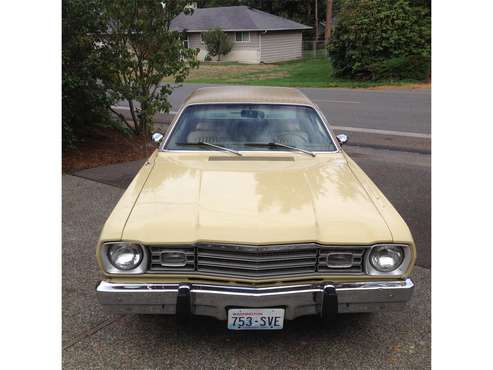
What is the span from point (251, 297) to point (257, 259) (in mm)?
226

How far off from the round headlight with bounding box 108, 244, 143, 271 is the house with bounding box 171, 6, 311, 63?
35963 millimetres

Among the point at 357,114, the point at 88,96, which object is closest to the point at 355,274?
the point at 88,96

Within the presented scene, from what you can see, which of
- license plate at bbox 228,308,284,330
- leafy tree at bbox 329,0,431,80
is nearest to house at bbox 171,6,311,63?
leafy tree at bbox 329,0,431,80

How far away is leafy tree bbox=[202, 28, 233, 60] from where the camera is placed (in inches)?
→ 1492

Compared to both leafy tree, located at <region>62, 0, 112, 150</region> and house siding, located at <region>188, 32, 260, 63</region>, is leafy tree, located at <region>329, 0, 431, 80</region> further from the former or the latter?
leafy tree, located at <region>62, 0, 112, 150</region>

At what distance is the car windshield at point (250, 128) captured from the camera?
4.33 m

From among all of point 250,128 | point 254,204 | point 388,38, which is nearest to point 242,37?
point 388,38

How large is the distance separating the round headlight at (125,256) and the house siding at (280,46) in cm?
3631

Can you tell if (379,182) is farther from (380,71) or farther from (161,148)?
(380,71)

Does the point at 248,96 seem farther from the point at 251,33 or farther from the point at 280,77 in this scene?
the point at 251,33

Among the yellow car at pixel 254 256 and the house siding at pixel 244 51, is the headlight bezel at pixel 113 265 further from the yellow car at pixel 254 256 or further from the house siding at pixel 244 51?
the house siding at pixel 244 51

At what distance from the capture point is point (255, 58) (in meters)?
38.0

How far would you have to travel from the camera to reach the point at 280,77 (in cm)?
2697

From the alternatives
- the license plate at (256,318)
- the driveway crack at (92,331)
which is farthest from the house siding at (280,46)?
the license plate at (256,318)
